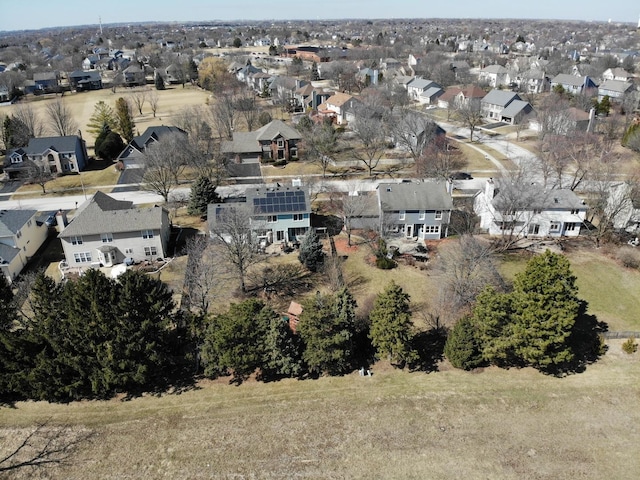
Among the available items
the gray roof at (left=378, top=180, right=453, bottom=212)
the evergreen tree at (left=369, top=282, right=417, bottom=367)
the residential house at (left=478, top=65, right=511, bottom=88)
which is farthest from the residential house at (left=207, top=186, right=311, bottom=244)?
the residential house at (left=478, top=65, right=511, bottom=88)

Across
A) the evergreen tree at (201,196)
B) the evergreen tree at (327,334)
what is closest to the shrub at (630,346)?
the evergreen tree at (327,334)

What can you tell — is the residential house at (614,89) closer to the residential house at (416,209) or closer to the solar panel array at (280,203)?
the residential house at (416,209)

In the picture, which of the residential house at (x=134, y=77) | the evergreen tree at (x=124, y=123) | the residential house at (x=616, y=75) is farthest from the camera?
the residential house at (x=134, y=77)

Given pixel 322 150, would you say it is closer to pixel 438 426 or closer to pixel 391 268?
pixel 391 268

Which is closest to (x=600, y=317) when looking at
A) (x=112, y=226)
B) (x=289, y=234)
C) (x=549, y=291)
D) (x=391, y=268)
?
(x=549, y=291)

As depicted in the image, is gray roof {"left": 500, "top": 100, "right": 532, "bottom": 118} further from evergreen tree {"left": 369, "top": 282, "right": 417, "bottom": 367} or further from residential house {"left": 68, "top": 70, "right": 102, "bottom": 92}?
residential house {"left": 68, "top": 70, "right": 102, "bottom": 92}
